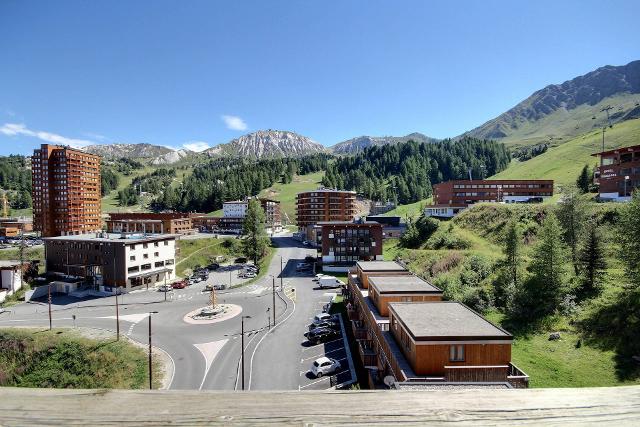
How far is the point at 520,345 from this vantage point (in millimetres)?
36062

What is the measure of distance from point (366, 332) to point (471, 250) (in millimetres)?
36436

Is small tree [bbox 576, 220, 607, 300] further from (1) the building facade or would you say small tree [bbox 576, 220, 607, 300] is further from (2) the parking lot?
(1) the building facade

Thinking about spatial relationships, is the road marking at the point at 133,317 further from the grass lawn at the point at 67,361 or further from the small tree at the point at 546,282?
the small tree at the point at 546,282

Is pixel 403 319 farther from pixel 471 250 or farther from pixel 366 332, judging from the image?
pixel 471 250

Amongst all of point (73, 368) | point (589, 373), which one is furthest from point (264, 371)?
point (589, 373)

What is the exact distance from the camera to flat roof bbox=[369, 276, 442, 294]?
36.7 m

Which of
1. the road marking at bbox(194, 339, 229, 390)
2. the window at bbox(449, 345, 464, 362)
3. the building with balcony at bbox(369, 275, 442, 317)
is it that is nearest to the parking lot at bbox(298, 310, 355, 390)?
the building with balcony at bbox(369, 275, 442, 317)

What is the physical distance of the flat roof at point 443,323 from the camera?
79.4 ft

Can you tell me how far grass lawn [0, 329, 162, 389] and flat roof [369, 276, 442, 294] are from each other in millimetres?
23940

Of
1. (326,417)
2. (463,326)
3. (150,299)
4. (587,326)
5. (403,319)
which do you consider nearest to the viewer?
(326,417)

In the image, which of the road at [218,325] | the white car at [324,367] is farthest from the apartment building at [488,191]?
the white car at [324,367]

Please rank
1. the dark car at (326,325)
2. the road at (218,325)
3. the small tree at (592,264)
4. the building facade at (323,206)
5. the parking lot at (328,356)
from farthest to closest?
the building facade at (323,206)
the dark car at (326,325)
the small tree at (592,264)
the road at (218,325)
the parking lot at (328,356)

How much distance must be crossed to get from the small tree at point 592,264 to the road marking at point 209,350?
41.9m

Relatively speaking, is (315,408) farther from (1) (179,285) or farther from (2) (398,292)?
(1) (179,285)
